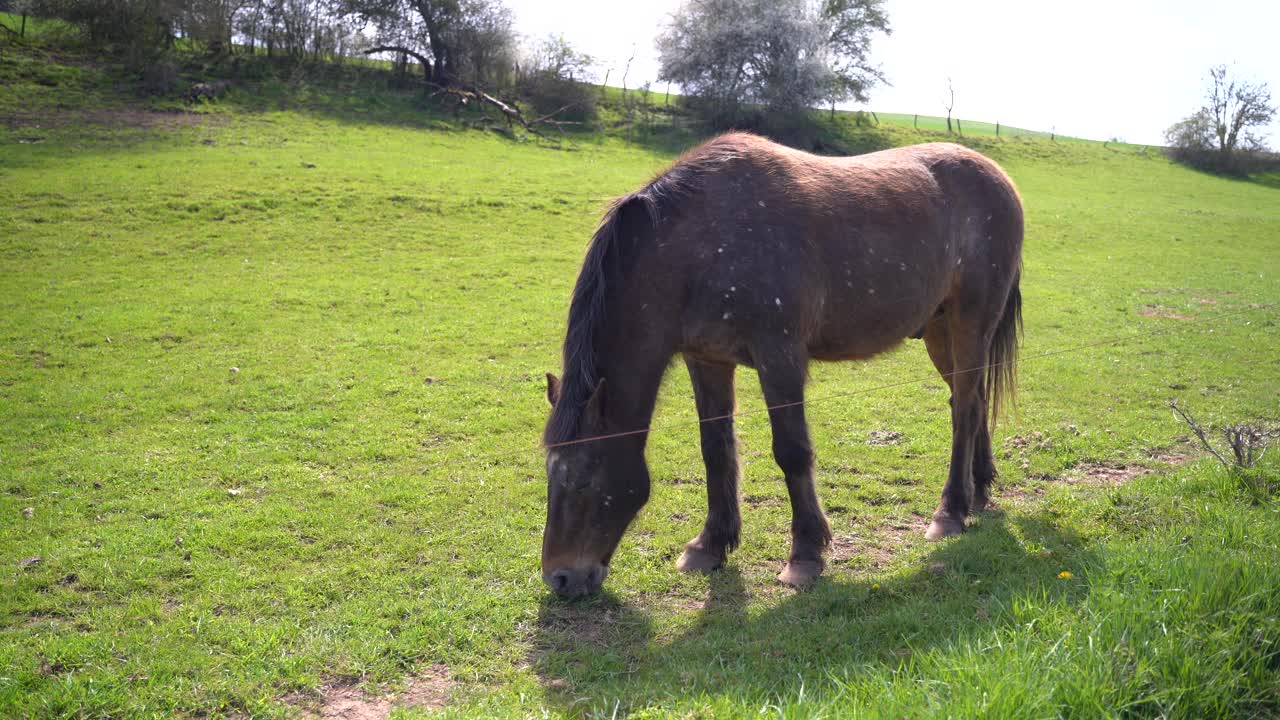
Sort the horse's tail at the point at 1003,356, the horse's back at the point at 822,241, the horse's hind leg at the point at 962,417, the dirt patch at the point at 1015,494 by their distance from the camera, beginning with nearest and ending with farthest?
the horse's back at the point at 822,241
the horse's hind leg at the point at 962,417
the dirt patch at the point at 1015,494
the horse's tail at the point at 1003,356

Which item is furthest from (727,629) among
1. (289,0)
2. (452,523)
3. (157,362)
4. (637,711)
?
(289,0)

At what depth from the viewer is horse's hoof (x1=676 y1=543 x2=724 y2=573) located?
4988 mm

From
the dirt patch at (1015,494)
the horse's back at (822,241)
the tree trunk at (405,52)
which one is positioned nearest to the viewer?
the horse's back at (822,241)

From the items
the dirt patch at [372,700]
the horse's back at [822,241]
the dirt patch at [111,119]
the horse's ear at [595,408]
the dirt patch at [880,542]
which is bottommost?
the dirt patch at [372,700]

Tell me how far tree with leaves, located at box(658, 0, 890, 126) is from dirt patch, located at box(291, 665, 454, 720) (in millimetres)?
33093

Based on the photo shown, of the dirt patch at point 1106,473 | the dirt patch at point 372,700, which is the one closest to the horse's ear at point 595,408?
the dirt patch at point 372,700

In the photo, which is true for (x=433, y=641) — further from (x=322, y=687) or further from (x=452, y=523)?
(x=452, y=523)

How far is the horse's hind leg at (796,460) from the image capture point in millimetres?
4633

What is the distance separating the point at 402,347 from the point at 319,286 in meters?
3.56

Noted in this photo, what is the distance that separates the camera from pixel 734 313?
15.1ft

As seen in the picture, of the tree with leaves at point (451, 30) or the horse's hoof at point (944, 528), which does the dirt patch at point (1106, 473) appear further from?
the tree with leaves at point (451, 30)

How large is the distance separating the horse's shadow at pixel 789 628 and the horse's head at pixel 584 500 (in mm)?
297

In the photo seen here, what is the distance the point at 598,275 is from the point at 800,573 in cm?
224

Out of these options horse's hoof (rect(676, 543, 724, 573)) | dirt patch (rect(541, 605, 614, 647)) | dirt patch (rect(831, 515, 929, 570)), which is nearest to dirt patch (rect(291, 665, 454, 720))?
dirt patch (rect(541, 605, 614, 647))
